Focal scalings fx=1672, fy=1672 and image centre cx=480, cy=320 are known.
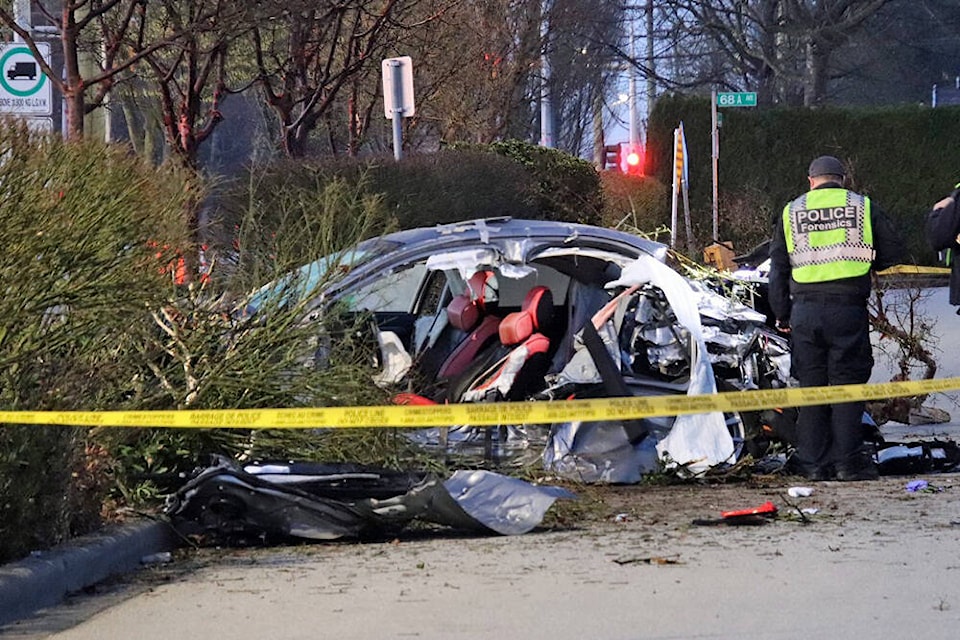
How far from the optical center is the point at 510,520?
7.45 metres

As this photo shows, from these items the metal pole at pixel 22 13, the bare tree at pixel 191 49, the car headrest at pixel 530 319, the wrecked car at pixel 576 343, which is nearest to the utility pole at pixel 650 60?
the bare tree at pixel 191 49

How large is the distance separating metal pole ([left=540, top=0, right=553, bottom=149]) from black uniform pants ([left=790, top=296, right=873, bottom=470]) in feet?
57.0

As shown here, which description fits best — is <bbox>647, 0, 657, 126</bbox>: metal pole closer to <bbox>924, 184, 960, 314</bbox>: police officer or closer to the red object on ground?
<bbox>924, 184, 960, 314</bbox>: police officer

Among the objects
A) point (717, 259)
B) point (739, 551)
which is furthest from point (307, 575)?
point (717, 259)

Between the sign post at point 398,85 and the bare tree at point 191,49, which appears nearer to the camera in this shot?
the bare tree at point 191,49

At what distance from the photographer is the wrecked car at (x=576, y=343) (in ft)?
29.1

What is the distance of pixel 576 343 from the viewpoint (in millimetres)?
9180

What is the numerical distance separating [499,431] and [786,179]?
2193cm

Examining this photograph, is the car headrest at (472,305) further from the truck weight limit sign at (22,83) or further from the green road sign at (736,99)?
the green road sign at (736,99)

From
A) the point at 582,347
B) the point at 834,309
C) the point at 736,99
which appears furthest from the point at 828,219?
the point at 736,99

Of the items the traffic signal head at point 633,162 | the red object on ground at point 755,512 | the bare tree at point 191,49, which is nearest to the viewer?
the red object on ground at point 755,512

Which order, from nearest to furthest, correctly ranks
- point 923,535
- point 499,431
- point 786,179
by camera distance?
point 923,535 → point 499,431 → point 786,179

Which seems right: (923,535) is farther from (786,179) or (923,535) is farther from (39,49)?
(786,179)

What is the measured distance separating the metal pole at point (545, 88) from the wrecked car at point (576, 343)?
1686cm
